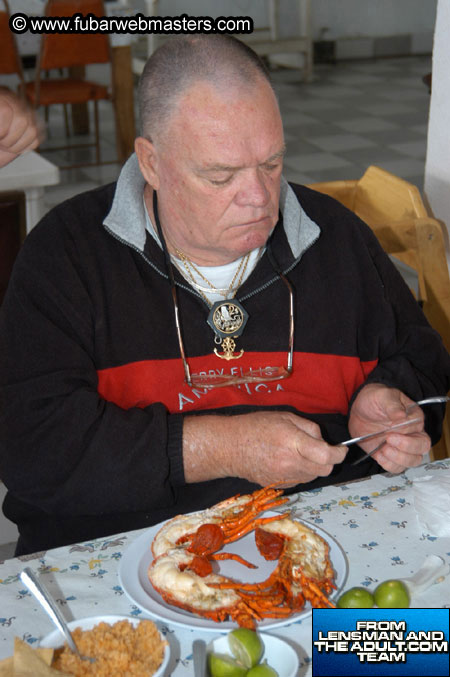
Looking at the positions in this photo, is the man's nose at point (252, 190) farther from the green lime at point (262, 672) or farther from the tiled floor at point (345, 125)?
the tiled floor at point (345, 125)

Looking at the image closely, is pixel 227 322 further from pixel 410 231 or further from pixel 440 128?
pixel 440 128

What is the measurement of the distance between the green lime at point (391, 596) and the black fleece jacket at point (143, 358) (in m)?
0.47

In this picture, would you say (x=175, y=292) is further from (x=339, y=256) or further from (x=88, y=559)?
(x=88, y=559)

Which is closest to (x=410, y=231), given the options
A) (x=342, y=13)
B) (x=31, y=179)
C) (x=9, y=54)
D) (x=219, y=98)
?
(x=219, y=98)

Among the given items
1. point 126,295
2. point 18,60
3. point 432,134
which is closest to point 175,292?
point 126,295

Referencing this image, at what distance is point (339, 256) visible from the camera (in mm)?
1760

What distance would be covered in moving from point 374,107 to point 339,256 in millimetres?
6923

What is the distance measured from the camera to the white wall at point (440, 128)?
2.41 metres

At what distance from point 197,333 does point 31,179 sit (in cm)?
170

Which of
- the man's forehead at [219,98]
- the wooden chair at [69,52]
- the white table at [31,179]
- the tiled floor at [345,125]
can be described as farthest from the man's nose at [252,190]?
the wooden chair at [69,52]

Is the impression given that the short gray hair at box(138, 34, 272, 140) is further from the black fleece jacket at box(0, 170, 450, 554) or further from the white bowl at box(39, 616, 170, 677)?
the white bowl at box(39, 616, 170, 677)

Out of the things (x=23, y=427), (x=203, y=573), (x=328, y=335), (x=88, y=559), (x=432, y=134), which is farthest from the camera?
(x=432, y=134)

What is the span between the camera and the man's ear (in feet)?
5.27

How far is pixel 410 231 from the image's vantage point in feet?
6.91
